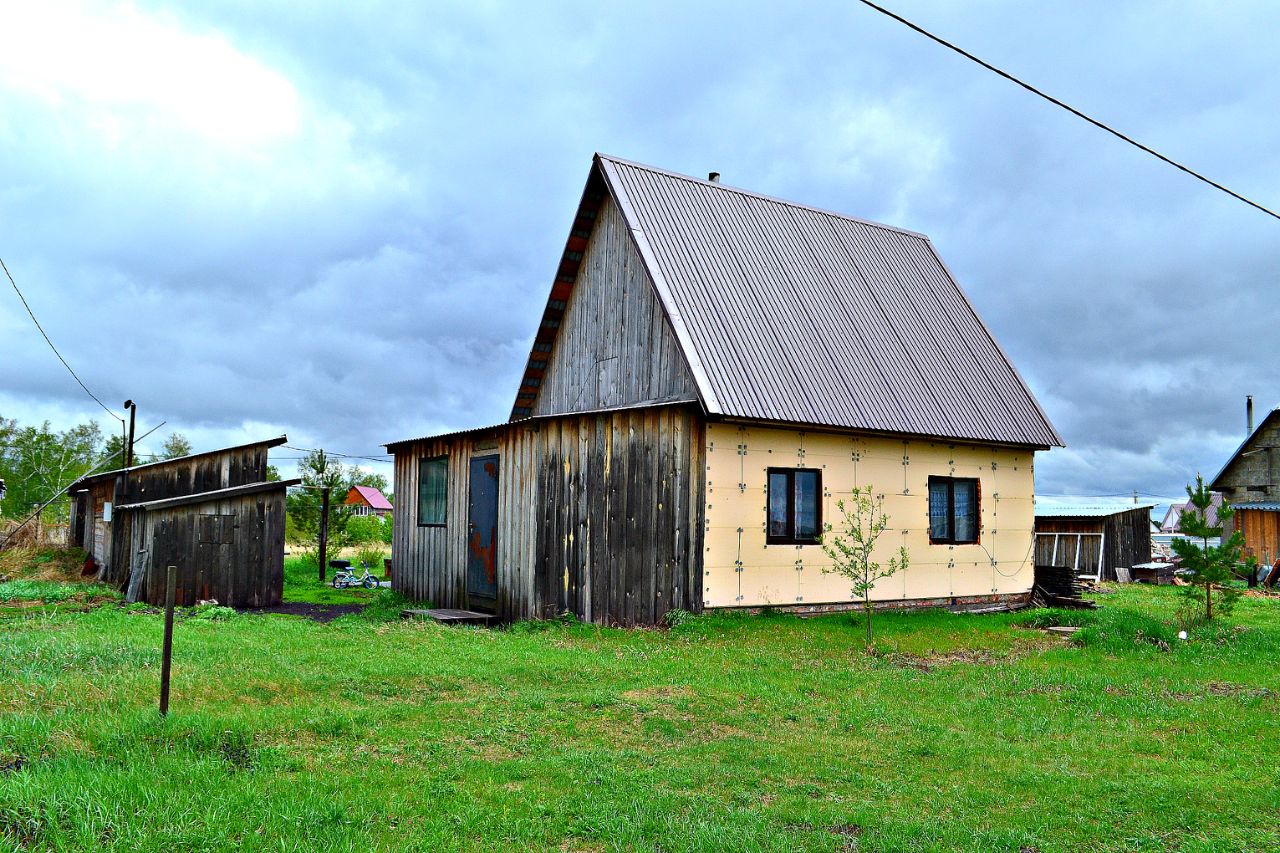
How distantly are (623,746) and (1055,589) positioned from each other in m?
16.2

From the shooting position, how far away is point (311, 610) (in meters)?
21.3

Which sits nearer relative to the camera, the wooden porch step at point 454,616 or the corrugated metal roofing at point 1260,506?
the wooden porch step at point 454,616

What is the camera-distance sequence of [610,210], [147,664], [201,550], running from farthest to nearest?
[201,550] → [610,210] → [147,664]

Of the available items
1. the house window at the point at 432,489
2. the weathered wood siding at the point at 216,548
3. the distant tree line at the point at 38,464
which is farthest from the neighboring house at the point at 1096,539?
the distant tree line at the point at 38,464

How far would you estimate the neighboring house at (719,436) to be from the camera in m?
16.1

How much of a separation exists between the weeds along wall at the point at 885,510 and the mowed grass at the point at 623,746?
80.2 inches

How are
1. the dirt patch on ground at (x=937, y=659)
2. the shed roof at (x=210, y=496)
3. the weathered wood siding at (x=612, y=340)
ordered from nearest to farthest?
the dirt patch on ground at (x=937, y=659) → the weathered wood siding at (x=612, y=340) → the shed roof at (x=210, y=496)

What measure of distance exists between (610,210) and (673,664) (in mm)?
10188

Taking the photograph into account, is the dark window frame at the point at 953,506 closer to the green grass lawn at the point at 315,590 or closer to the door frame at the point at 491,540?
the door frame at the point at 491,540

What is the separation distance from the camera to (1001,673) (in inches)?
493

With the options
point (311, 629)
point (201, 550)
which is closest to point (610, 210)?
point (311, 629)

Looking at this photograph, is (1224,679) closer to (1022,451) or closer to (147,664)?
(1022,451)

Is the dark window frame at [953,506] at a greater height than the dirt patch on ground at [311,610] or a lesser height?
greater

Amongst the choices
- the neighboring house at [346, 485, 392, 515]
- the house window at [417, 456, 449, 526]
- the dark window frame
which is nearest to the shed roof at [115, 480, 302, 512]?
the house window at [417, 456, 449, 526]
